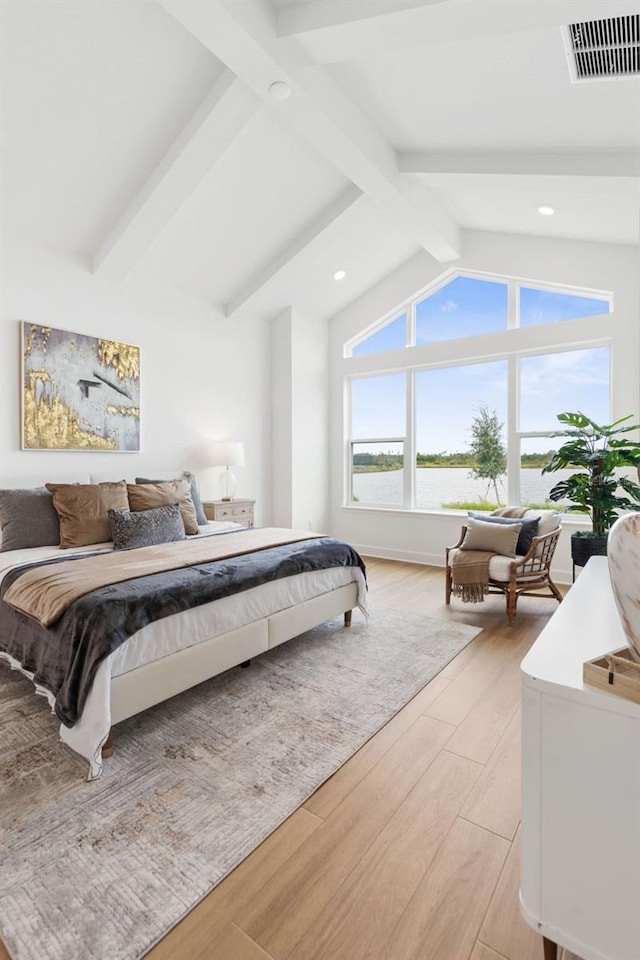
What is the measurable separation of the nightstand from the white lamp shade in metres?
0.40

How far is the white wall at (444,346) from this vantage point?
4.27 m

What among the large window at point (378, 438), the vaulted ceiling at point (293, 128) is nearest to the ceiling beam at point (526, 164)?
the vaulted ceiling at point (293, 128)

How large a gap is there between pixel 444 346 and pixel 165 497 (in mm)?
3537

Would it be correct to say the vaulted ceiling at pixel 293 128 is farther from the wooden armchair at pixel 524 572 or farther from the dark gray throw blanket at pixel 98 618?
the dark gray throw blanket at pixel 98 618

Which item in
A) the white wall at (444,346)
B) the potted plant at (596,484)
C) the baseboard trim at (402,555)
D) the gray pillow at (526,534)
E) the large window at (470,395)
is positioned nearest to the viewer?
the potted plant at (596,484)

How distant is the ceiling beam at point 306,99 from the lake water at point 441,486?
2.58m

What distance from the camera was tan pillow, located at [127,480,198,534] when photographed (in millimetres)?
3695

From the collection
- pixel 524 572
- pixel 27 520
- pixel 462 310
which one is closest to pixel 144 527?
pixel 27 520

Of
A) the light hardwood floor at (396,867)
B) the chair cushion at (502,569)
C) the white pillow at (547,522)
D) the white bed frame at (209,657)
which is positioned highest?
the white pillow at (547,522)

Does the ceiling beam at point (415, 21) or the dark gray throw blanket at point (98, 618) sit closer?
the dark gray throw blanket at point (98, 618)

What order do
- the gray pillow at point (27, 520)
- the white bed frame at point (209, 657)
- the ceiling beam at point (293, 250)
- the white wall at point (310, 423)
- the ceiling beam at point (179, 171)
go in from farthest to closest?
the white wall at point (310, 423) → the ceiling beam at point (293, 250) → the gray pillow at point (27, 520) → the ceiling beam at point (179, 171) → the white bed frame at point (209, 657)

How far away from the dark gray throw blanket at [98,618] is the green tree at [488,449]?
3171 millimetres

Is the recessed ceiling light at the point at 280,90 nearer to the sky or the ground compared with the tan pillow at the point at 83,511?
nearer to the sky

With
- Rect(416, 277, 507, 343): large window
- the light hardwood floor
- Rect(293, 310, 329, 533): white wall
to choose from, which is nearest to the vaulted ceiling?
Rect(416, 277, 507, 343): large window
